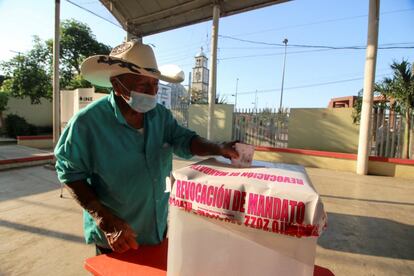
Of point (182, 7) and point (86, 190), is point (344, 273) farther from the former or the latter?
point (182, 7)

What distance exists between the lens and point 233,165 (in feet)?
3.35

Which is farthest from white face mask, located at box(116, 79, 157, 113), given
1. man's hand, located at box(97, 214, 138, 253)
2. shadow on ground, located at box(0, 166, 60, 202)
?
shadow on ground, located at box(0, 166, 60, 202)

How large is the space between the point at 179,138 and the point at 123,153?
0.34m

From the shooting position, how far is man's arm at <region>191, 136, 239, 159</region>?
1.13 metres

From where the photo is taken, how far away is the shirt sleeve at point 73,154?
105 cm

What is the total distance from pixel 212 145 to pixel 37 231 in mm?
2854

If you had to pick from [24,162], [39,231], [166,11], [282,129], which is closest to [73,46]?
[166,11]

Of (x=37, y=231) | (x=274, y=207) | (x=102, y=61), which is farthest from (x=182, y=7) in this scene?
(x=274, y=207)

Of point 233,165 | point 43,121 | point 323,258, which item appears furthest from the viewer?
point 43,121

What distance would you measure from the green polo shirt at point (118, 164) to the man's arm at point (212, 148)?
153mm

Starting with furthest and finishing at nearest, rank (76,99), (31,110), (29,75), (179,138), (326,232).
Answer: (31,110) → (29,75) → (76,99) → (326,232) → (179,138)

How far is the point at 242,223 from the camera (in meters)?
0.69

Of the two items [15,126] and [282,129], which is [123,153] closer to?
[282,129]

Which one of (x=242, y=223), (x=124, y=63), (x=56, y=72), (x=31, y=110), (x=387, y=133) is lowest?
(x=242, y=223)
